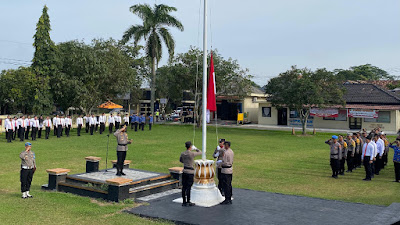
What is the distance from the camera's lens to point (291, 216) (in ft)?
28.3

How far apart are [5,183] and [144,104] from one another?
4671 cm

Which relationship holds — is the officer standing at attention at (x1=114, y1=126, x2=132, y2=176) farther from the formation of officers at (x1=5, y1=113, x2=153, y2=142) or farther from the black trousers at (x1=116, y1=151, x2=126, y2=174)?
the formation of officers at (x1=5, y1=113, x2=153, y2=142)

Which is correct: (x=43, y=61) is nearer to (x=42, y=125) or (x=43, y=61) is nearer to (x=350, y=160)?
(x=42, y=125)

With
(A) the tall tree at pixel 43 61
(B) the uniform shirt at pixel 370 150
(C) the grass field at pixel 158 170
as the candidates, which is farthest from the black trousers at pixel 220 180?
(A) the tall tree at pixel 43 61

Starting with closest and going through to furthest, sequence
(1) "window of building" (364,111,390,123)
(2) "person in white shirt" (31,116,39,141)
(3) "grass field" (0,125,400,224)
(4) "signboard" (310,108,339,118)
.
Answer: (3) "grass field" (0,125,400,224) < (2) "person in white shirt" (31,116,39,141) < (1) "window of building" (364,111,390,123) < (4) "signboard" (310,108,339,118)

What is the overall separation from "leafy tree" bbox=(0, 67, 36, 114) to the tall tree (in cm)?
58

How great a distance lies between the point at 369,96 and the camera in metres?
36.4

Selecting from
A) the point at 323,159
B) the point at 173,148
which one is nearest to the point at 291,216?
the point at 323,159

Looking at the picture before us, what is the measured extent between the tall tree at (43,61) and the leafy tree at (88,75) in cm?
81

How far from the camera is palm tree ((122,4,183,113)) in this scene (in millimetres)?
37719

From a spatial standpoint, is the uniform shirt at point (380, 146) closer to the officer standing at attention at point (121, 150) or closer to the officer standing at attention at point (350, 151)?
the officer standing at attention at point (350, 151)

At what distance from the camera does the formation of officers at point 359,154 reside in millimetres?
13695

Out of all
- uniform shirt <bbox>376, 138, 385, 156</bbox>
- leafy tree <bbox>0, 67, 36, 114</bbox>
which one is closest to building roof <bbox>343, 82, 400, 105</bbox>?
uniform shirt <bbox>376, 138, 385, 156</bbox>

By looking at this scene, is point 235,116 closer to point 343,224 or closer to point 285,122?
point 285,122
